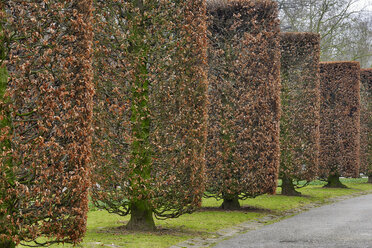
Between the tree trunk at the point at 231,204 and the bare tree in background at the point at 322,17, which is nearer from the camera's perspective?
the tree trunk at the point at 231,204

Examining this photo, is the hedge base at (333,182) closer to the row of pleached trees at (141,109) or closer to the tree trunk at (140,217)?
the row of pleached trees at (141,109)

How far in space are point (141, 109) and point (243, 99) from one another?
12.7 ft

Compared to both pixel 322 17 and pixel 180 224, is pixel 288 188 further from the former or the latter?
pixel 322 17

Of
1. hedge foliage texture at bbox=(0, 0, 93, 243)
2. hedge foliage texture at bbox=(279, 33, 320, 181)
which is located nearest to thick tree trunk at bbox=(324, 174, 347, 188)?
hedge foliage texture at bbox=(279, 33, 320, 181)

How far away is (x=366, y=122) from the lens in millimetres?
22453

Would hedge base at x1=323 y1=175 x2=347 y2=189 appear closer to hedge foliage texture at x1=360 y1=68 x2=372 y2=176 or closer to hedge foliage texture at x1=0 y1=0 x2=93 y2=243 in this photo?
hedge foliage texture at x1=360 y1=68 x2=372 y2=176

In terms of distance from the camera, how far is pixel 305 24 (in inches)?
1115

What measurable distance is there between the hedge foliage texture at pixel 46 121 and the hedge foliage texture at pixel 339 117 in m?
15.3

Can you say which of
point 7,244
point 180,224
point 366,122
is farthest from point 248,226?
point 366,122

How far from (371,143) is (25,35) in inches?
793

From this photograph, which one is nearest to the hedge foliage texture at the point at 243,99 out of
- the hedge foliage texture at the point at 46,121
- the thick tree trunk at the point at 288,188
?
the thick tree trunk at the point at 288,188

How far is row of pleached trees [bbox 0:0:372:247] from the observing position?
16.6 ft

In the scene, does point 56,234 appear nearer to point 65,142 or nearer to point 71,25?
point 65,142

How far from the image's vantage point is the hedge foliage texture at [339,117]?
19.3 meters
